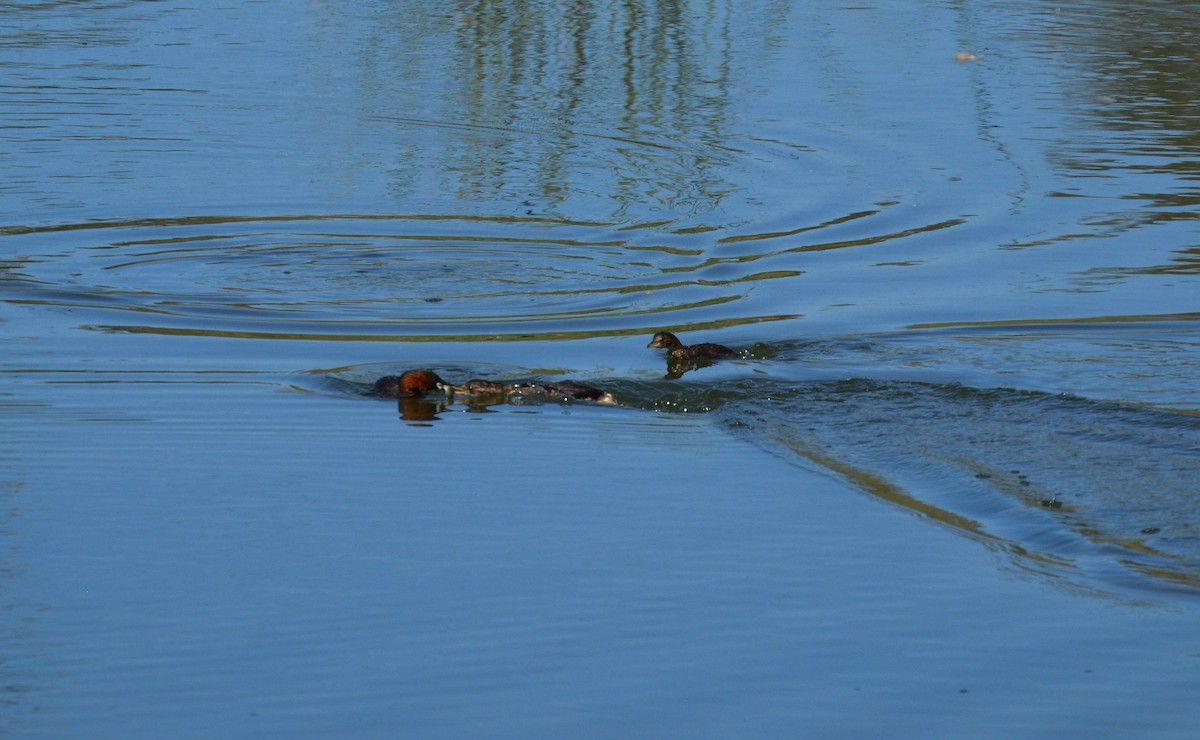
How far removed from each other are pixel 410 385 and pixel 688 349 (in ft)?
5.34

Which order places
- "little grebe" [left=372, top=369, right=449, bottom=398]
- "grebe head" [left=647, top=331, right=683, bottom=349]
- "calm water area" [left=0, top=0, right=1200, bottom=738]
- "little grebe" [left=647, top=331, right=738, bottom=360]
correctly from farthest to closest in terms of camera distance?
"grebe head" [left=647, top=331, right=683, bottom=349] < "little grebe" [left=647, top=331, right=738, bottom=360] < "little grebe" [left=372, top=369, right=449, bottom=398] < "calm water area" [left=0, top=0, right=1200, bottom=738]

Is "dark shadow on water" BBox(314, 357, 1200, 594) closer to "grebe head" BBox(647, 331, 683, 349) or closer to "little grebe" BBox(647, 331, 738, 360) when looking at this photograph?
"little grebe" BBox(647, 331, 738, 360)

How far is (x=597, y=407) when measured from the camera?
9500 mm

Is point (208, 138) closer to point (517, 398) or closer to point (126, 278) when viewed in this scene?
point (126, 278)

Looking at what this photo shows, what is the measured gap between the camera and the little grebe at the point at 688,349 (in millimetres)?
10203

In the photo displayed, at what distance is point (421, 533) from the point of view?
756cm

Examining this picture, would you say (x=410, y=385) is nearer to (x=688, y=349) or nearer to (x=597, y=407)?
(x=597, y=407)

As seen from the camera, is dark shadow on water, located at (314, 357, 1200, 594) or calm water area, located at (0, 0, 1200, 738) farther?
dark shadow on water, located at (314, 357, 1200, 594)

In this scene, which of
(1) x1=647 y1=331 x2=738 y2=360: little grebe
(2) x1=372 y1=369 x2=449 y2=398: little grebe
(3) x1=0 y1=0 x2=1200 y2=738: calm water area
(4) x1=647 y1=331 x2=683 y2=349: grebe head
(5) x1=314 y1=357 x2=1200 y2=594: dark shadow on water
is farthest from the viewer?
A: (4) x1=647 y1=331 x2=683 y2=349: grebe head

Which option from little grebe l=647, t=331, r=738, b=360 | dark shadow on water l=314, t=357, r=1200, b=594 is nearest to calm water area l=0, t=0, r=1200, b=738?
dark shadow on water l=314, t=357, r=1200, b=594

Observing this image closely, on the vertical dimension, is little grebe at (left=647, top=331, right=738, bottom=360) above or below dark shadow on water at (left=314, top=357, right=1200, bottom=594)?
above

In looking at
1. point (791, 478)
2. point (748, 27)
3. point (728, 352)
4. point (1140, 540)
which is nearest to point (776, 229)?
point (728, 352)

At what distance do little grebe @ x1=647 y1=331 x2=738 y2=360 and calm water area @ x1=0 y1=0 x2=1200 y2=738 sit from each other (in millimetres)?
133

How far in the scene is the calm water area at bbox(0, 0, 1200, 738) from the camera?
20.5ft
